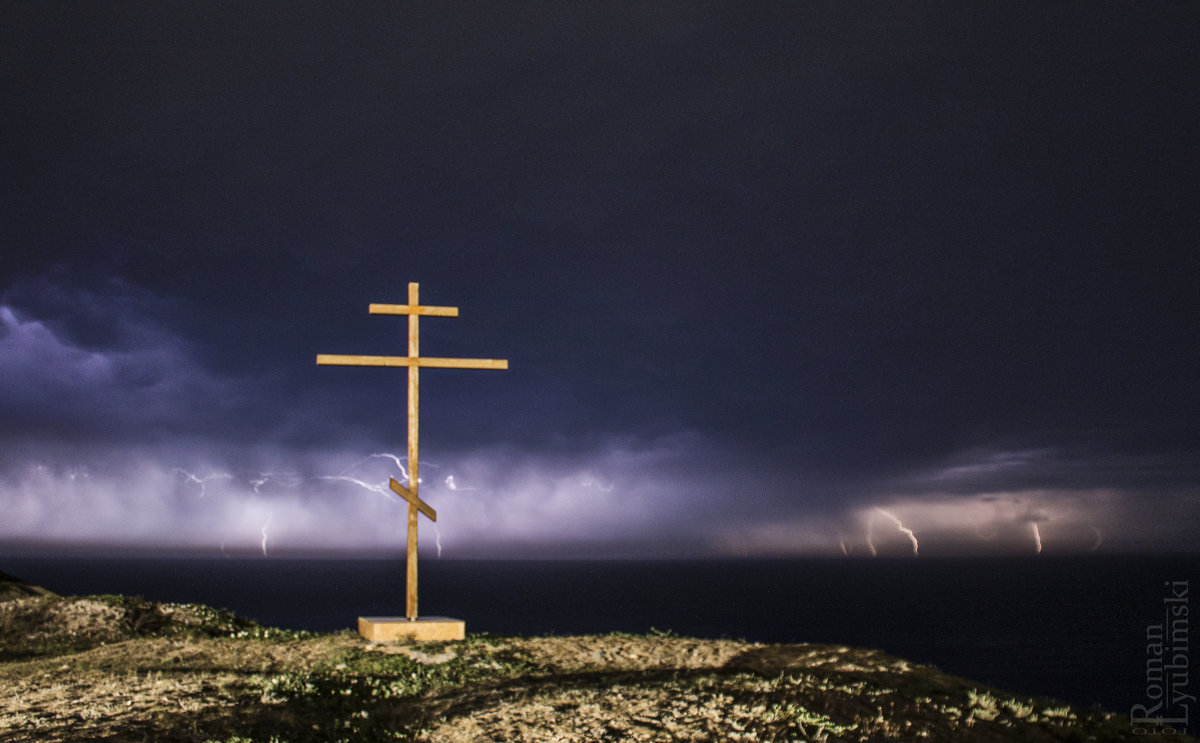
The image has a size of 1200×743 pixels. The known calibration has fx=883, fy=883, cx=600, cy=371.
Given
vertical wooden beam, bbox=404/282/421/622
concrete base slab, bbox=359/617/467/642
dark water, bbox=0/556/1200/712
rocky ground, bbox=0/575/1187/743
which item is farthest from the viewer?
dark water, bbox=0/556/1200/712

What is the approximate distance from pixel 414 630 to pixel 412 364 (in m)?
4.84

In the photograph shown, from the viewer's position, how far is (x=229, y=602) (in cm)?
15725

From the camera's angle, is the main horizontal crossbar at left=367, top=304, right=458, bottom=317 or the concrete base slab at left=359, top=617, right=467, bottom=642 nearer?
the concrete base slab at left=359, top=617, right=467, bottom=642

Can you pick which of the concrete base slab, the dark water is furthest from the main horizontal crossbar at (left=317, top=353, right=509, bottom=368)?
the dark water

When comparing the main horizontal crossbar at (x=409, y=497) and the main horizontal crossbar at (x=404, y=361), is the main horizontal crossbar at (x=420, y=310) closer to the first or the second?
the main horizontal crossbar at (x=404, y=361)

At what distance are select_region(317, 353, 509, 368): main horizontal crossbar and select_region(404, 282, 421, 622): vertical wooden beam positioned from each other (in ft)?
0.41

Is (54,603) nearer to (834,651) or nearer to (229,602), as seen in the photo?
(834,651)

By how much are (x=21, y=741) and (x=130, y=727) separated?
1.02 meters

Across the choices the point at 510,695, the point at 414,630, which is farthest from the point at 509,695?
the point at 414,630

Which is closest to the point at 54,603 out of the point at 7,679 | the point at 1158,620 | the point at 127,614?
the point at 127,614

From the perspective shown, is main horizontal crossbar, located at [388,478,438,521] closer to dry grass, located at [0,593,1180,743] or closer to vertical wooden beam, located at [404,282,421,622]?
vertical wooden beam, located at [404,282,421,622]

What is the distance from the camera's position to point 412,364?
54.8 ft

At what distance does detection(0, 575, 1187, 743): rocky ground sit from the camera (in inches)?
377

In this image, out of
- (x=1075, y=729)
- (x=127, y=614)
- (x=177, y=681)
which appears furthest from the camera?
(x=127, y=614)
